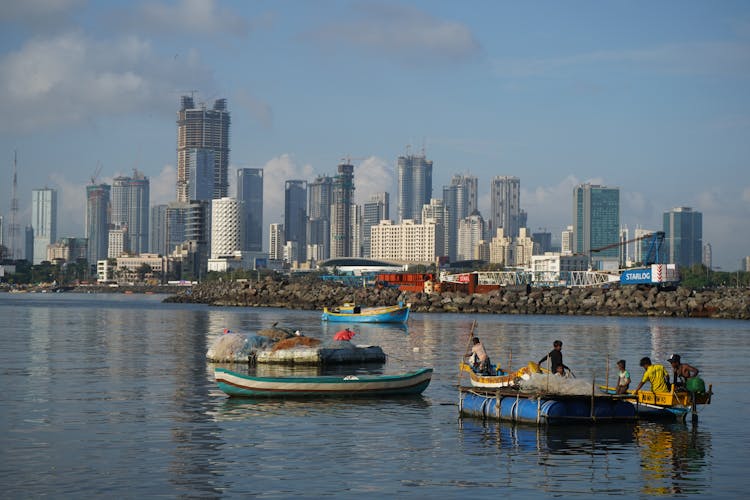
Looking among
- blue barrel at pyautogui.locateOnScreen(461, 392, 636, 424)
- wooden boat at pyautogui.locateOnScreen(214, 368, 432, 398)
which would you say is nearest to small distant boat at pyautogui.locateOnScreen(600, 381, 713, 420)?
blue barrel at pyautogui.locateOnScreen(461, 392, 636, 424)

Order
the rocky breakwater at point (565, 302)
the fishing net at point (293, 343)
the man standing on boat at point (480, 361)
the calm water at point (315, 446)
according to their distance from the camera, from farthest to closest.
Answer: the rocky breakwater at point (565, 302)
the fishing net at point (293, 343)
the man standing on boat at point (480, 361)
the calm water at point (315, 446)

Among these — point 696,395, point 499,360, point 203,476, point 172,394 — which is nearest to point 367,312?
point 499,360

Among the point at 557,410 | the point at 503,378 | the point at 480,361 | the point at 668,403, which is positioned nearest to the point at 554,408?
the point at 557,410

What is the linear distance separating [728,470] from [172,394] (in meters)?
24.3

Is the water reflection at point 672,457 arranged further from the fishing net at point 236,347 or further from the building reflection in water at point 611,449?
the fishing net at point 236,347

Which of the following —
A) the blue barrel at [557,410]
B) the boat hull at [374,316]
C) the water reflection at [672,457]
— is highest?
the boat hull at [374,316]

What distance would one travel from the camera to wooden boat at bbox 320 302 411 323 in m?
121

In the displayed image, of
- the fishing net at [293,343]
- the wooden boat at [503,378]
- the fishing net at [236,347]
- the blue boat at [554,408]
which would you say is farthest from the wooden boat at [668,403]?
the fishing net at [236,347]

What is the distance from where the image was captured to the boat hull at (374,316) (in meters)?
121

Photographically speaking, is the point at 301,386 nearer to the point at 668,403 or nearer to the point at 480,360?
the point at 480,360

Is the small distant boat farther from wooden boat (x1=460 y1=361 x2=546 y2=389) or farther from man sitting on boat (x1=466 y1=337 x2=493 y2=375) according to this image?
man sitting on boat (x1=466 y1=337 x2=493 y2=375)

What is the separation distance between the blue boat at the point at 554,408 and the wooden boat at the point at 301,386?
769cm

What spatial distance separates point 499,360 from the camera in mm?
62375

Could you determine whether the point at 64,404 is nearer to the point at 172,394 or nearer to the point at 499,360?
the point at 172,394
